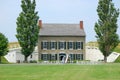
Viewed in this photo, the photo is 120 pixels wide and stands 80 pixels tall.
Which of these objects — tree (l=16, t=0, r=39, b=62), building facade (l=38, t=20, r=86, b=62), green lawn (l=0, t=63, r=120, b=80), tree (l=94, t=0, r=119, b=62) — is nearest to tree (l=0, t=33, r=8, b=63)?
tree (l=16, t=0, r=39, b=62)

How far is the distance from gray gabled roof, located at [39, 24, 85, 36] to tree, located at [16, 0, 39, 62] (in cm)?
977

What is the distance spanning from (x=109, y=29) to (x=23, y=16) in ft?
50.2

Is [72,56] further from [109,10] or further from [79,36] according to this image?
[109,10]

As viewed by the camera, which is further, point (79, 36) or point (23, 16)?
point (79, 36)

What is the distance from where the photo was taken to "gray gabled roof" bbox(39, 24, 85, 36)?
8000 cm

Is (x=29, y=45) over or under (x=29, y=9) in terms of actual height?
under

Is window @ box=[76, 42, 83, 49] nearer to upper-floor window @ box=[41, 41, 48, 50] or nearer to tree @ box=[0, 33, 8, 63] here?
Answer: upper-floor window @ box=[41, 41, 48, 50]

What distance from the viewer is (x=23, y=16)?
229ft

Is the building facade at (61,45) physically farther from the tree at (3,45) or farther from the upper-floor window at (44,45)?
the tree at (3,45)

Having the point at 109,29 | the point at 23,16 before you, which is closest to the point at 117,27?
the point at 109,29

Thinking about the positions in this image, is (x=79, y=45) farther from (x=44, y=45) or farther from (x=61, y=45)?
(x=44, y=45)

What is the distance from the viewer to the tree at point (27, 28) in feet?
226

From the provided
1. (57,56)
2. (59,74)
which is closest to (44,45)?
(57,56)

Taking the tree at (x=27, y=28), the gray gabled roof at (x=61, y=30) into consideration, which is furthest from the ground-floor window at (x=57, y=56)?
the tree at (x=27, y=28)
